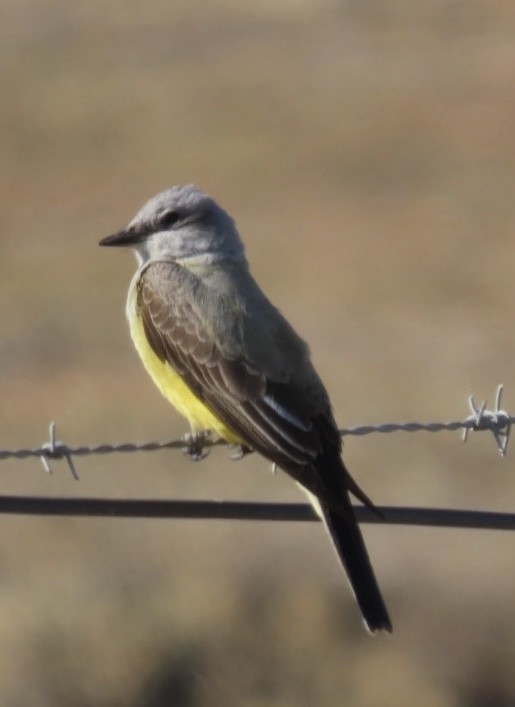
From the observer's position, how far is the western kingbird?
17.4 ft

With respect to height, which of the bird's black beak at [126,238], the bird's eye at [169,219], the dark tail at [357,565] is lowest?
the dark tail at [357,565]

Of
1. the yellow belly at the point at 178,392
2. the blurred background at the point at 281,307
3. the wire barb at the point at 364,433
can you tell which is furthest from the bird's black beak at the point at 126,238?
the blurred background at the point at 281,307

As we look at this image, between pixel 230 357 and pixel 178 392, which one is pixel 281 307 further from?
pixel 230 357

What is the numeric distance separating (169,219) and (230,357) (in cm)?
96

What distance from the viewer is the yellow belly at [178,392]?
602 cm

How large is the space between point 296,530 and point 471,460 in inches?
81.6

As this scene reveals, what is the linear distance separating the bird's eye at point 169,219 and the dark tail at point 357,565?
1.75m

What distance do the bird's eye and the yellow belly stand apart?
0.44m

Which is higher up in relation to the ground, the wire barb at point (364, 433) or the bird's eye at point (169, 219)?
the bird's eye at point (169, 219)

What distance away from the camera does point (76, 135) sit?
2709 centimetres

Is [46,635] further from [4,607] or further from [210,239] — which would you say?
[210,239]

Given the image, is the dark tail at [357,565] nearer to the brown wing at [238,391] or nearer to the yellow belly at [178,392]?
the brown wing at [238,391]

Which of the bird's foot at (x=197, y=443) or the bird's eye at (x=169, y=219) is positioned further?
the bird's eye at (x=169, y=219)

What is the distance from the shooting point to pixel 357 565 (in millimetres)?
5191
